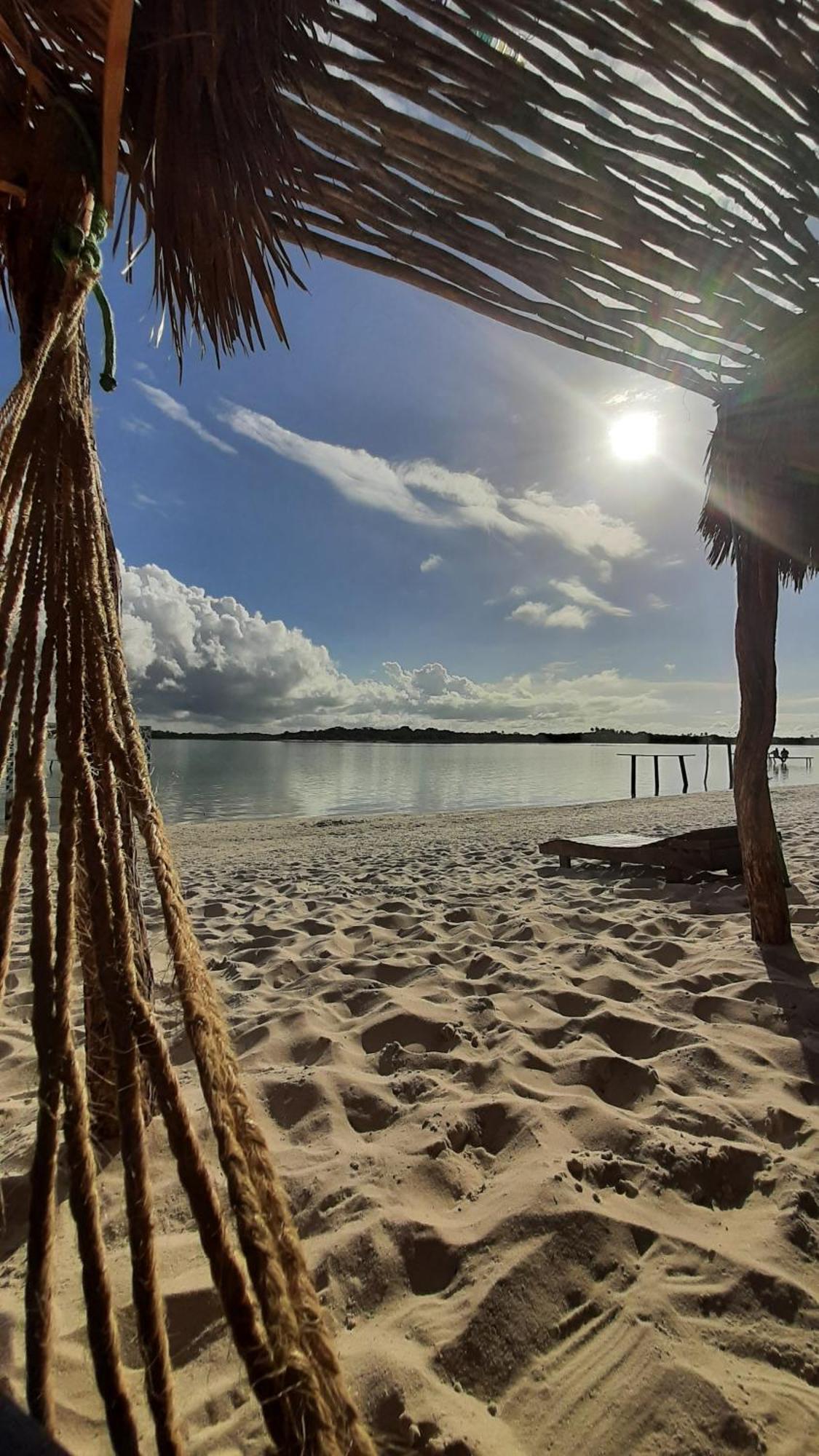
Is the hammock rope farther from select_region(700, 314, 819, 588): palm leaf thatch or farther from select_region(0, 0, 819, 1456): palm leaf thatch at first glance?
select_region(700, 314, 819, 588): palm leaf thatch

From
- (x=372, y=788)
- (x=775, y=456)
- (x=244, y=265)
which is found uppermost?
(x=775, y=456)

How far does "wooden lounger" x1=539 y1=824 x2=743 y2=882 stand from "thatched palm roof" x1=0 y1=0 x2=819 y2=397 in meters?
4.05

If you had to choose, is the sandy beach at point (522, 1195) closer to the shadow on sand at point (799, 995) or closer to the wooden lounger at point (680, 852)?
the shadow on sand at point (799, 995)

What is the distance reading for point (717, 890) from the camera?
15.7ft

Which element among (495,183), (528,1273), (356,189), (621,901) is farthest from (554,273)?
(621,901)

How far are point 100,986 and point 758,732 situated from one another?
362 centimetres

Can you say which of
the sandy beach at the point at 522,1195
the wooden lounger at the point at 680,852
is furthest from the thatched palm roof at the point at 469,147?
the wooden lounger at the point at 680,852

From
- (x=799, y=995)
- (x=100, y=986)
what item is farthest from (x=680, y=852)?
(x=100, y=986)

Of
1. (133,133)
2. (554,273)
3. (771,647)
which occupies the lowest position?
(771,647)

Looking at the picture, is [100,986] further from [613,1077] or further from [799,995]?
[799,995]

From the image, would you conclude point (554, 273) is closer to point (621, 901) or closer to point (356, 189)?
point (356, 189)

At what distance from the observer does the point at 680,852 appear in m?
5.41

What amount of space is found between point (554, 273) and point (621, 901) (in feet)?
12.8

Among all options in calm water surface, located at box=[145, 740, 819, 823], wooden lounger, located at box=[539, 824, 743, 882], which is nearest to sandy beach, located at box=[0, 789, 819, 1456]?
wooden lounger, located at box=[539, 824, 743, 882]
